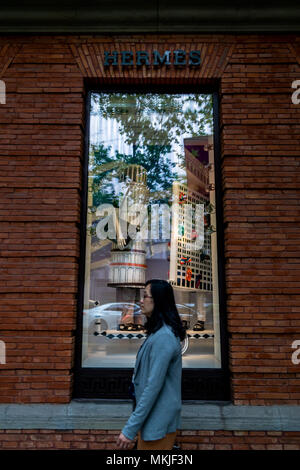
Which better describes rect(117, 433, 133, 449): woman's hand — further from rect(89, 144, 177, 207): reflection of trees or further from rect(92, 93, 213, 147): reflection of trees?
rect(92, 93, 213, 147): reflection of trees

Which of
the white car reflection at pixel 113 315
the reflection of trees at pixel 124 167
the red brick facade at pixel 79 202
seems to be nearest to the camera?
the red brick facade at pixel 79 202

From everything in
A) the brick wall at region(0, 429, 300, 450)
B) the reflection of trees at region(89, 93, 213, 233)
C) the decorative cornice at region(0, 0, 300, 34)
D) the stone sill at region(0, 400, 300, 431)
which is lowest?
the brick wall at region(0, 429, 300, 450)

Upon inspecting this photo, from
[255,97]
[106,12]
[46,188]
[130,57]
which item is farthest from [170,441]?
[106,12]

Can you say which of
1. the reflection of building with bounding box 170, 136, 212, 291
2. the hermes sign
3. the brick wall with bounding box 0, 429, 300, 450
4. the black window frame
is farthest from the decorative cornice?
the brick wall with bounding box 0, 429, 300, 450

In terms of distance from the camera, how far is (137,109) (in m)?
5.30

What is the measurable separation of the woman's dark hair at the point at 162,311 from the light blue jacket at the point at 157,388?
0.04m

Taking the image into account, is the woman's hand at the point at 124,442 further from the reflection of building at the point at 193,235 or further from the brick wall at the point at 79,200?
the reflection of building at the point at 193,235

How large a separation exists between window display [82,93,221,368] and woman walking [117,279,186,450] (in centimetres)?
209

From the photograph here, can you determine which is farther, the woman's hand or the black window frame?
the black window frame

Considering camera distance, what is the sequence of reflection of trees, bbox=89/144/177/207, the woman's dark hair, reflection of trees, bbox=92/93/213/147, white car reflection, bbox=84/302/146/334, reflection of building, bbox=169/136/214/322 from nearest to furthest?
the woman's dark hair, white car reflection, bbox=84/302/146/334, reflection of building, bbox=169/136/214/322, reflection of trees, bbox=89/144/177/207, reflection of trees, bbox=92/93/213/147

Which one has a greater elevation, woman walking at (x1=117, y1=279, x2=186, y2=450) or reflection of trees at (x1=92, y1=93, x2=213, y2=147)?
reflection of trees at (x1=92, y1=93, x2=213, y2=147)

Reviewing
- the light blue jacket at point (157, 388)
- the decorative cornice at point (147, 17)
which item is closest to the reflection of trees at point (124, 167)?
the decorative cornice at point (147, 17)

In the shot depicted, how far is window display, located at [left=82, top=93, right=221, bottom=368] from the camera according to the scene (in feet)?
15.4

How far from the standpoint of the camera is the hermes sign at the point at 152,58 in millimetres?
4855
